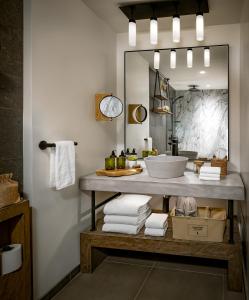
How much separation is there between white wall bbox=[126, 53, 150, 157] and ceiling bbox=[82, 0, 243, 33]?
354 millimetres

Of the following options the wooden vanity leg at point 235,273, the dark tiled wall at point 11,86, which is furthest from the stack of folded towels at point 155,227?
the dark tiled wall at point 11,86

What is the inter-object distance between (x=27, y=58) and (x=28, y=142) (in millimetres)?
539

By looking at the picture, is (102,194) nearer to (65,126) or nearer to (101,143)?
(101,143)

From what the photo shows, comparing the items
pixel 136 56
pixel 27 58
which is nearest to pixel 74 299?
pixel 27 58

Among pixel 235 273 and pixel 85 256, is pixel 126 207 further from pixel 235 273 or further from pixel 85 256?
pixel 235 273

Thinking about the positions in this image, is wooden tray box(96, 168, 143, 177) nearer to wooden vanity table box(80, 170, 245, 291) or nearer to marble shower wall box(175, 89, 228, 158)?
wooden vanity table box(80, 170, 245, 291)

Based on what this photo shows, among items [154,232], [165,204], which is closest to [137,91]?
[165,204]

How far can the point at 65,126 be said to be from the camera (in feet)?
8.05

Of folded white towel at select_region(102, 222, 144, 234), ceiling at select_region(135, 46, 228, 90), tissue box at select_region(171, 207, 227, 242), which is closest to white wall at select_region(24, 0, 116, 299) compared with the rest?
folded white towel at select_region(102, 222, 144, 234)

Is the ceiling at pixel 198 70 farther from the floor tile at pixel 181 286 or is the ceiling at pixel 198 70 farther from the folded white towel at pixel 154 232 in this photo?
the floor tile at pixel 181 286

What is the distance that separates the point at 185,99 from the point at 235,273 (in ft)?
5.67

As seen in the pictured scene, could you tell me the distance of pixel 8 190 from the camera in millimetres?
1792

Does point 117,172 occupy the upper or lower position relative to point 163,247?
upper

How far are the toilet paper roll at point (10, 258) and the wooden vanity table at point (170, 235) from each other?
88 centimetres
